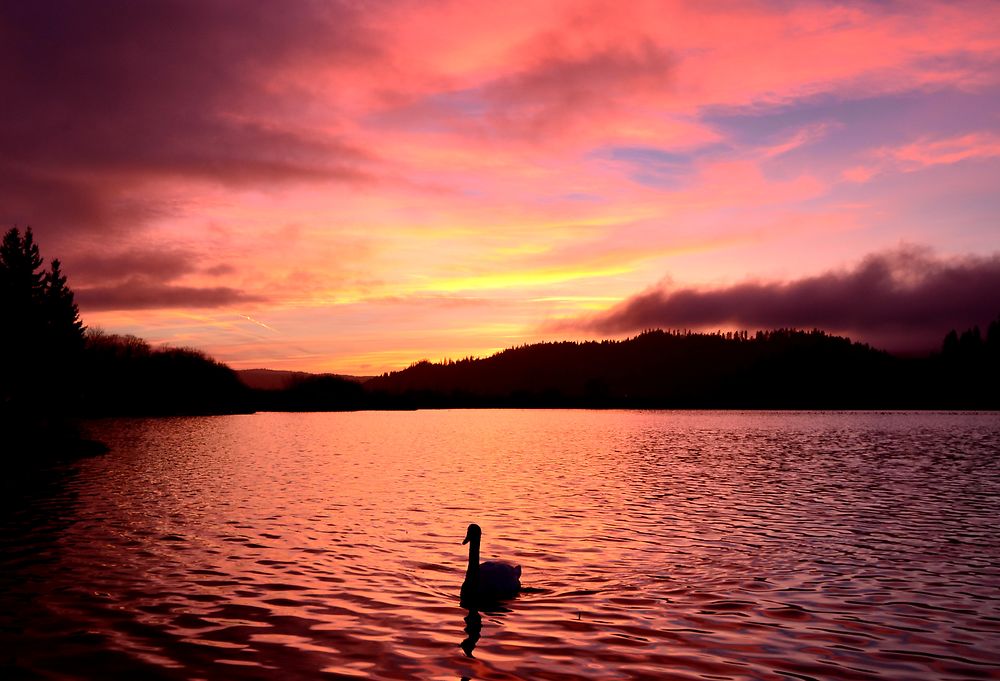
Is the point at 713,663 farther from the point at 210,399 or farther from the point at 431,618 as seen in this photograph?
the point at 210,399

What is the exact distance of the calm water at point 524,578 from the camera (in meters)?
13.2

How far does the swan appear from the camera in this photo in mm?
17219

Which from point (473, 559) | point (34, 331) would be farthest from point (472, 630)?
point (34, 331)

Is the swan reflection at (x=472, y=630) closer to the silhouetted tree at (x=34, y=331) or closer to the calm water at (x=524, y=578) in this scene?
the calm water at (x=524, y=578)

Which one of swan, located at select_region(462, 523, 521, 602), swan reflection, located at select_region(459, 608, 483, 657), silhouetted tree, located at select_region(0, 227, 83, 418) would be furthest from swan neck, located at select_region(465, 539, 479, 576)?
silhouetted tree, located at select_region(0, 227, 83, 418)

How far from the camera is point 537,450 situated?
239 ft

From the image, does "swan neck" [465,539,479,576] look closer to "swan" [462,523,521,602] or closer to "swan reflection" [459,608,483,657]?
"swan" [462,523,521,602]

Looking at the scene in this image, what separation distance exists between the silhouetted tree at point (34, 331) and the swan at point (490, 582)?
73.7 meters

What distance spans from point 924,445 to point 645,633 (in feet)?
248

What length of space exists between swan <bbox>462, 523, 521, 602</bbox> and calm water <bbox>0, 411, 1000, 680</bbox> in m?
0.48

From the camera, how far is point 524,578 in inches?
777

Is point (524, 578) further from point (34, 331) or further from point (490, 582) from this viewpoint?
point (34, 331)

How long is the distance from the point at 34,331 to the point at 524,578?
276ft

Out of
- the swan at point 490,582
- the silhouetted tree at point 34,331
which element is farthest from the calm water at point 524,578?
the silhouetted tree at point 34,331
